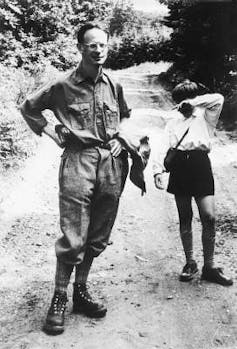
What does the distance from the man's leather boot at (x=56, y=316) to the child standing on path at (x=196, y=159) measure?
1.27m

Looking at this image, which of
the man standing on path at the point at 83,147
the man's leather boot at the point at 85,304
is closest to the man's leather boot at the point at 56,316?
the man standing on path at the point at 83,147

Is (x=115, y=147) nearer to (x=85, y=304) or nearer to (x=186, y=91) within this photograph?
(x=186, y=91)

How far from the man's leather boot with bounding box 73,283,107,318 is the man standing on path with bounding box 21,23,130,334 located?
→ 248 millimetres

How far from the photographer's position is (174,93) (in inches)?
176

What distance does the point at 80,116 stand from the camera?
367 centimetres

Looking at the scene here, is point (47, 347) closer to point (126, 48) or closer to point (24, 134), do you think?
point (24, 134)

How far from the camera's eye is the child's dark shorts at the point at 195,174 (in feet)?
14.3

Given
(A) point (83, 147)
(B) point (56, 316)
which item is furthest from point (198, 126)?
(B) point (56, 316)

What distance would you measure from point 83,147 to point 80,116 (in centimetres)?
23

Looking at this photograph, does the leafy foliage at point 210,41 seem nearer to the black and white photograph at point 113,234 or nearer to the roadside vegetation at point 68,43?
the roadside vegetation at point 68,43

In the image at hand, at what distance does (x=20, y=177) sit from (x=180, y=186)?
4.37m

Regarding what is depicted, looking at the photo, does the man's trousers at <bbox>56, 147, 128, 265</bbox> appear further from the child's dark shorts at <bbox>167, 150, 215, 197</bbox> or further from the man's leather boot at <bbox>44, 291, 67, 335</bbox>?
the child's dark shorts at <bbox>167, 150, 215, 197</bbox>

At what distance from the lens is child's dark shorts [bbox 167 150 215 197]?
4.36 m

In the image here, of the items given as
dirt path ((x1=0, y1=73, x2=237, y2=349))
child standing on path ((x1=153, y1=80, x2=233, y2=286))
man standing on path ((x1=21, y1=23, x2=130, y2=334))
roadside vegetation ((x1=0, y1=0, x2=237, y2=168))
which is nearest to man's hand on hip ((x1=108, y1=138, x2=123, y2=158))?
man standing on path ((x1=21, y1=23, x2=130, y2=334))
